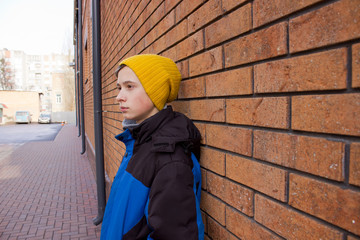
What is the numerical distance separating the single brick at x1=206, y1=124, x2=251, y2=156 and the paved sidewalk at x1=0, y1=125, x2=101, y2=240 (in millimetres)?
3102

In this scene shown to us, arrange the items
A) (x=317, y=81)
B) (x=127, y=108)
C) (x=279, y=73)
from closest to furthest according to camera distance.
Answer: (x=317, y=81)
(x=279, y=73)
(x=127, y=108)

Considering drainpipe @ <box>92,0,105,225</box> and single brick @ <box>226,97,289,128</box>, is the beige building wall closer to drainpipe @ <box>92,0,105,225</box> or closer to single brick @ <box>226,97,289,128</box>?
drainpipe @ <box>92,0,105,225</box>

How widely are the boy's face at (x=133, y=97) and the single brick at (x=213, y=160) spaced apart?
373mm

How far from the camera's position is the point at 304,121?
77 cm

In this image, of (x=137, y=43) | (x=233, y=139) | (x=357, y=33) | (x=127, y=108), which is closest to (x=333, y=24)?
(x=357, y=33)

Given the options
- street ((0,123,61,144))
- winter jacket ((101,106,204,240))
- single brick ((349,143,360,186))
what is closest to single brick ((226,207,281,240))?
winter jacket ((101,106,204,240))

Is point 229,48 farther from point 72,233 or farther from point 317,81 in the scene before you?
point 72,233

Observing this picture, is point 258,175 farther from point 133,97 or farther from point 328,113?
point 133,97

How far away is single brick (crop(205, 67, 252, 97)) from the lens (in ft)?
3.30

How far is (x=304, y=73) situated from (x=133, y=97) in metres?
0.85

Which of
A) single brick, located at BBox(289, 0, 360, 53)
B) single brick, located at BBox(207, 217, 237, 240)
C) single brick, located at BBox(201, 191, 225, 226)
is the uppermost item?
single brick, located at BBox(289, 0, 360, 53)

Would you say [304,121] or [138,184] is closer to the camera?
[304,121]

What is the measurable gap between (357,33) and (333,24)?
72 mm

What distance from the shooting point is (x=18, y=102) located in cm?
3709
